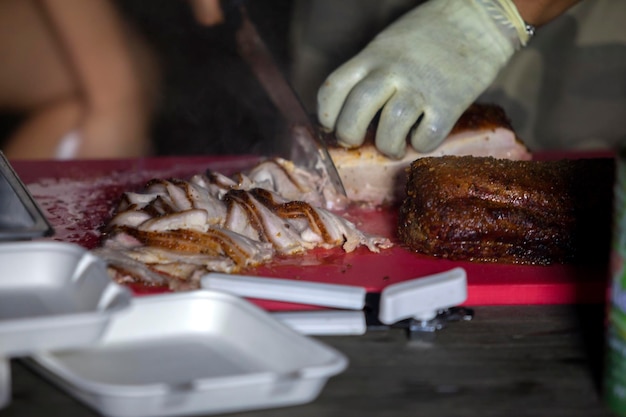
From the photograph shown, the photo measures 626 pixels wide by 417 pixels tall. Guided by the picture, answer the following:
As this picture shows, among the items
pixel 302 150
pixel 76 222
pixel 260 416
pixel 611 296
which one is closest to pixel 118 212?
pixel 76 222

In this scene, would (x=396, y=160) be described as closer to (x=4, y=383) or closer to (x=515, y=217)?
(x=515, y=217)

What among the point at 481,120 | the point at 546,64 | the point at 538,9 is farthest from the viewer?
the point at 546,64

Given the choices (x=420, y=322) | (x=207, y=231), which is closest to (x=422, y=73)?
(x=207, y=231)

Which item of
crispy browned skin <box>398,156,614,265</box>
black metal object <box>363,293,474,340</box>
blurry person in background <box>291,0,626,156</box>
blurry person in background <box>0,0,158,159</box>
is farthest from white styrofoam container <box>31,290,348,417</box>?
blurry person in background <box>0,0,158,159</box>

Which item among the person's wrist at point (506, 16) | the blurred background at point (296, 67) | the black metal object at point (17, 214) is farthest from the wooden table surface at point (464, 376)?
the blurred background at point (296, 67)

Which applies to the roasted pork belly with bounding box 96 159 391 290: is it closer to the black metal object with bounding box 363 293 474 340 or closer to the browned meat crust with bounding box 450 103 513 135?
the black metal object with bounding box 363 293 474 340
